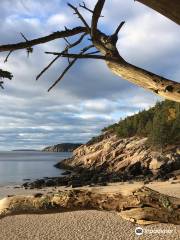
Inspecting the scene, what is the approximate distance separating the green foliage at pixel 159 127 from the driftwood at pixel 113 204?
6205 cm

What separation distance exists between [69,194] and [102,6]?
2.04m

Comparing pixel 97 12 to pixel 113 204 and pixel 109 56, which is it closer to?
pixel 109 56

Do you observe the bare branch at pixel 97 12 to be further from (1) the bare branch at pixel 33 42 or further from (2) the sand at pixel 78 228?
(2) the sand at pixel 78 228

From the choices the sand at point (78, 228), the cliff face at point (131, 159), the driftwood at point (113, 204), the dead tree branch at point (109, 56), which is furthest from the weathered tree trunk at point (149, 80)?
the cliff face at point (131, 159)

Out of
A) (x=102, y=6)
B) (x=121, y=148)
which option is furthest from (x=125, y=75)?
(x=121, y=148)

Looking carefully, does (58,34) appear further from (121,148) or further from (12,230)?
(121,148)

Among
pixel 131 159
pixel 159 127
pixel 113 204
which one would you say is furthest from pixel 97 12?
pixel 159 127

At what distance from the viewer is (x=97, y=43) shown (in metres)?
4.13

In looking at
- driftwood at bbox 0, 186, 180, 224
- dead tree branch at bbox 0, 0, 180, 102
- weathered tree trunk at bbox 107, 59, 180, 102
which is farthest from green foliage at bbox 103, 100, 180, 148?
weathered tree trunk at bbox 107, 59, 180, 102

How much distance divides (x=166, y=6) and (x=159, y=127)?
6569cm

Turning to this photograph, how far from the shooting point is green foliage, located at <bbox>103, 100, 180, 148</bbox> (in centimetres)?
6738

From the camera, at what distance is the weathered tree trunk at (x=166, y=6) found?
3150 mm

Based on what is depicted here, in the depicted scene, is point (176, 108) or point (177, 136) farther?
point (176, 108)

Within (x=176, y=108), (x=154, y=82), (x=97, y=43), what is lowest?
(x=154, y=82)
